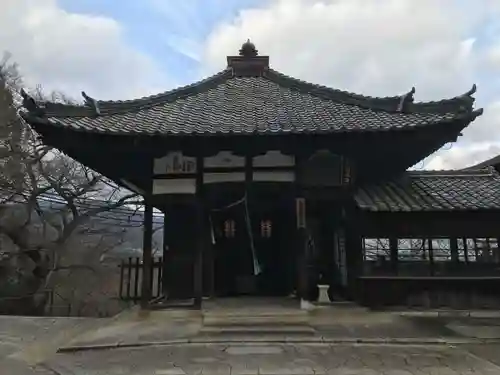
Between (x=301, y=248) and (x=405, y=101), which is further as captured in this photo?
(x=405, y=101)

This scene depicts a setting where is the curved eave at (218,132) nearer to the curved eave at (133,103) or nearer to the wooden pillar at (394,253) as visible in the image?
the curved eave at (133,103)

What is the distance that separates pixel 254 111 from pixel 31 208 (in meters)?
15.4

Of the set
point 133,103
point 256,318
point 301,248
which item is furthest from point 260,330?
point 133,103

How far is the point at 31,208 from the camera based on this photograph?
814 inches

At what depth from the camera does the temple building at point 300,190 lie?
345 inches

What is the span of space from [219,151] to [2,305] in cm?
1577

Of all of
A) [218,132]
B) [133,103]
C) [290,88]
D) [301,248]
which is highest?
[290,88]

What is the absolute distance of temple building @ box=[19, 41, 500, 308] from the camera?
8.76m

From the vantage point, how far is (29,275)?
20531mm

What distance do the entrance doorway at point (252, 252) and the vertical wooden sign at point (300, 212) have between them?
172 cm

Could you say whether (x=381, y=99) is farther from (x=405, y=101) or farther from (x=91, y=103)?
(x=91, y=103)

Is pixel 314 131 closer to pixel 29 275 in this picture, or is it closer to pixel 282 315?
pixel 282 315

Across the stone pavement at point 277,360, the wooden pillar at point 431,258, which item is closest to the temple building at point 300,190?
the wooden pillar at point 431,258

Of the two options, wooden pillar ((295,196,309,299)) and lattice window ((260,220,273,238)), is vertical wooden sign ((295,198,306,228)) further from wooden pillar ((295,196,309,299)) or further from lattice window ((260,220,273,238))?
lattice window ((260,220,273,238))
